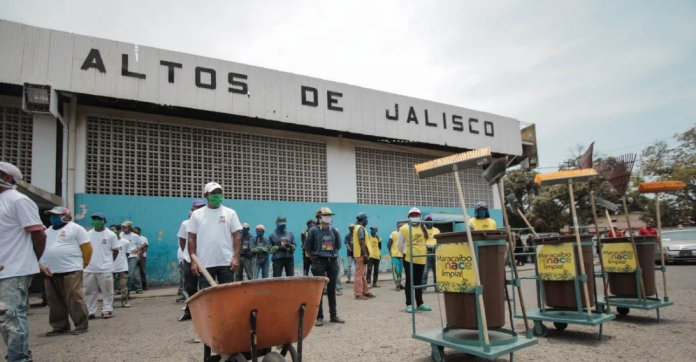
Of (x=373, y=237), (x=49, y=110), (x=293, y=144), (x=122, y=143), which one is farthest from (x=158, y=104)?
(x=373, y=237)

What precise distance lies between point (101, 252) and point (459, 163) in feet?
21.4

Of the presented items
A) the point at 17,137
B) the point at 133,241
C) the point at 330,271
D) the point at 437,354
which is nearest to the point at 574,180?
the point at 437,354

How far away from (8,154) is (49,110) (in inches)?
69.3

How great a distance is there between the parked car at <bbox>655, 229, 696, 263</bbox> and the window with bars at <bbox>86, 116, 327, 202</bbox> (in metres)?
13.6

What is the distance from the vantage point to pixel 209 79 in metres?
12.6

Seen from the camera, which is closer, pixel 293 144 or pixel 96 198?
pixel 96 198

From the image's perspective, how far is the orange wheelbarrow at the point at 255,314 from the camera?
109 inches

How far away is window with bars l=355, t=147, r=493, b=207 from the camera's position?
53.6ft

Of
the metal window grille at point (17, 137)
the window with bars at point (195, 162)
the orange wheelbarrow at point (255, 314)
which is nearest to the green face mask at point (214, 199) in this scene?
the orange wheelbarrow at point (255, 314)

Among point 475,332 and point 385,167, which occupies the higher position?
point 385,167

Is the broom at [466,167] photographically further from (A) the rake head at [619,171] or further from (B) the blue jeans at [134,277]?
(B) the blue jeans at [134,277]

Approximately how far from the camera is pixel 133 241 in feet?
35.2

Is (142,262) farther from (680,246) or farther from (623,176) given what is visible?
(680,246)

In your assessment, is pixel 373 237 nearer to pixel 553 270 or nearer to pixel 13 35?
pixel 553 270
